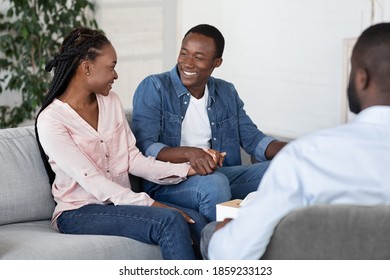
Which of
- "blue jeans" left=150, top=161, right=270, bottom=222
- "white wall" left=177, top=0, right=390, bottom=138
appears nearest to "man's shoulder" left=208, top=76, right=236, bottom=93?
"blue jeans" left=150, top=161, right=270, bottom=222

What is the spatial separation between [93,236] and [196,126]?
0.72m

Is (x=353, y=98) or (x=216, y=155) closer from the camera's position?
(x=353, y=98)

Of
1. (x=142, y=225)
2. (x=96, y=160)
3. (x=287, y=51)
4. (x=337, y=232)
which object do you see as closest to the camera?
(x=337, y=232)

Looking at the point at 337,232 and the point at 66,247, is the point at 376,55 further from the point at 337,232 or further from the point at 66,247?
the point at 66,247

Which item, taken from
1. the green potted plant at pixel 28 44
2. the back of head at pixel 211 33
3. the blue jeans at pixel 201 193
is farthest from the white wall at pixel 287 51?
the blue jeans at pixel 201 193

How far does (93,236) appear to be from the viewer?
2.83 meters

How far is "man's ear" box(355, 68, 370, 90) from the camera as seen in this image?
188 cm

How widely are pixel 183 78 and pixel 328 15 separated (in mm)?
2328

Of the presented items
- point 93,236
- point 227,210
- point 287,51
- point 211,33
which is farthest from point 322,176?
point 287,51

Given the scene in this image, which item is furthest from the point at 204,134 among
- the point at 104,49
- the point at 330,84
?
the point at 330,84

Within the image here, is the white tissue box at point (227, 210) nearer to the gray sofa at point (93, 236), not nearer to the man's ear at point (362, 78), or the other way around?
the gray sofa at point (93, 236)

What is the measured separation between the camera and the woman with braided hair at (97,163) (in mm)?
2818

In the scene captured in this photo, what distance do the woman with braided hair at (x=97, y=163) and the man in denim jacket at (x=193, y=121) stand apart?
0.07 metres
